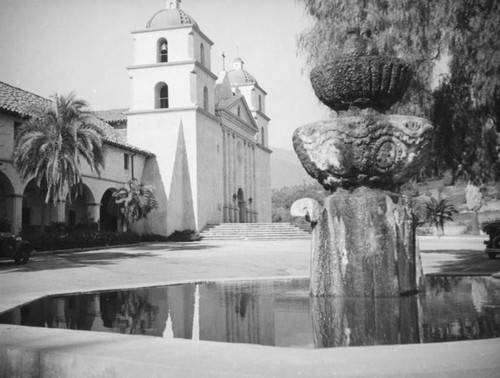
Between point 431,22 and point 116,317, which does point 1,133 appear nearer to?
point 431,22

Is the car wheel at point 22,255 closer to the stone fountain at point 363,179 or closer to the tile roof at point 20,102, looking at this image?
the tile roof at point 20,102

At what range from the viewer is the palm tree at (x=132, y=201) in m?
25.7

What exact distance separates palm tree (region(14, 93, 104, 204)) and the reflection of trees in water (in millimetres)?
16612

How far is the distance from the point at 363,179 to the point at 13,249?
1251 cm

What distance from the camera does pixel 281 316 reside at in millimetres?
3891

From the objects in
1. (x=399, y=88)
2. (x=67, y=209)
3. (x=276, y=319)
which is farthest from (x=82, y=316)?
(x=67, y=209)

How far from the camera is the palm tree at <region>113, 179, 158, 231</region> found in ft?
84.3

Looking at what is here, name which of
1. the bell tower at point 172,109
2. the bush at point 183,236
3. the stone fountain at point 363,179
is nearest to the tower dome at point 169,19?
the bell tower at point 172,109

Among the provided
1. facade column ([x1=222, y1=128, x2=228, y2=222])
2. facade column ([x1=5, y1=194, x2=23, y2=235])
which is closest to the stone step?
facade column ([x1=222, y1=128, x2=228, y2=222])

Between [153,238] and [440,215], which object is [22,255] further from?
[440,215]

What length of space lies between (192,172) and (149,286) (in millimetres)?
25415

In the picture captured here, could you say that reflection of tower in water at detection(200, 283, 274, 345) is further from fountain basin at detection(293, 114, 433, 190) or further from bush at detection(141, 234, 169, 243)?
bush at detection(141, 234, 169, 243)

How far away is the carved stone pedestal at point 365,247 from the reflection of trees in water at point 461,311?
0.36 metres

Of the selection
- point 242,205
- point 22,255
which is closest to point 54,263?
point 22,255
